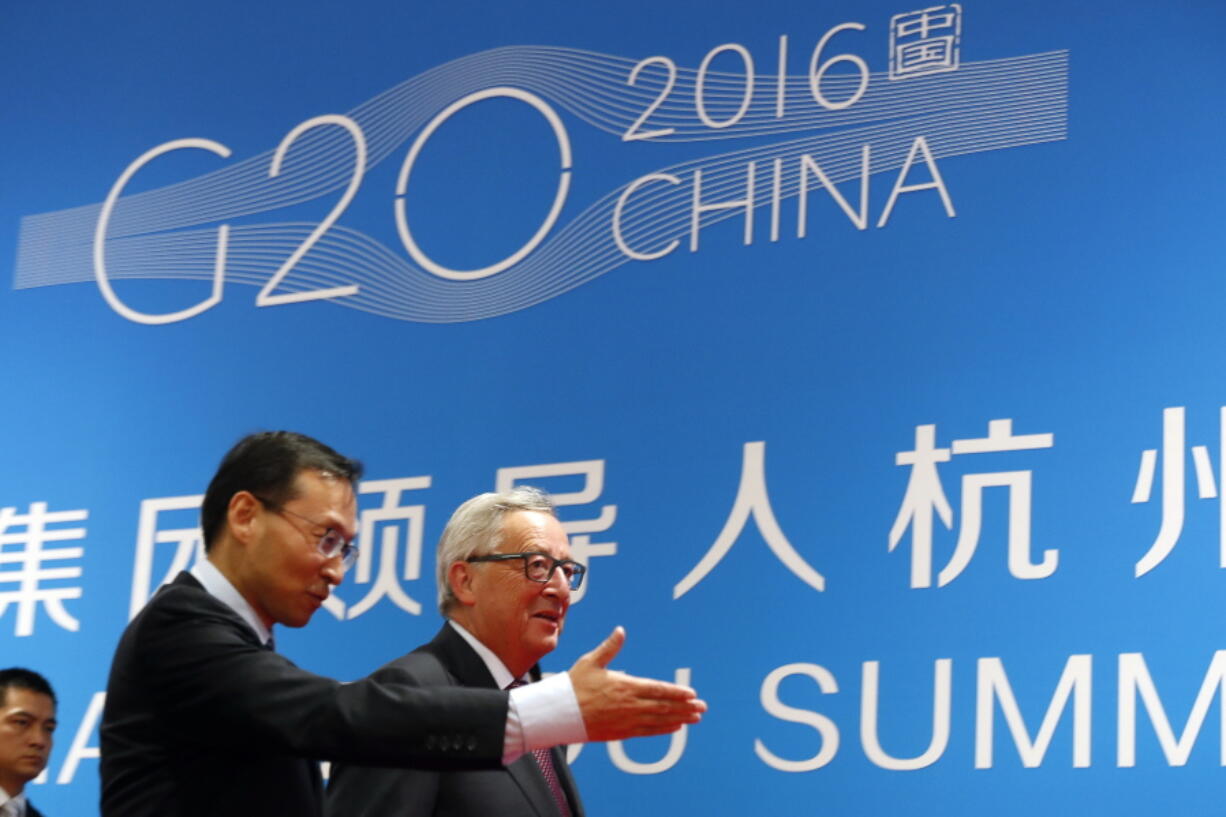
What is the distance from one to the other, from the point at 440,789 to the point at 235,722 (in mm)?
691

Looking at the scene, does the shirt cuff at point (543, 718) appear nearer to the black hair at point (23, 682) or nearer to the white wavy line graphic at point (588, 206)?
the white wavy line graphic at point (588, 206)

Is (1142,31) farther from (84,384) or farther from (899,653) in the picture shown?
(84,384)

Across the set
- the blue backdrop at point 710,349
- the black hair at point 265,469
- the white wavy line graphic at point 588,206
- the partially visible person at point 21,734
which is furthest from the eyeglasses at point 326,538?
the partially visible person at point 21,734

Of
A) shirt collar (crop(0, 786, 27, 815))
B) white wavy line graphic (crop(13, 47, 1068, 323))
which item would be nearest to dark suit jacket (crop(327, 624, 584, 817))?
white wavy line graphic (crop(13, 47, 1068, 323))

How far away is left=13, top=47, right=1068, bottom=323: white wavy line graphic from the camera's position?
3.87 m

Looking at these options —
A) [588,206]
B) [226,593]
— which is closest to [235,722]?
[226,593]

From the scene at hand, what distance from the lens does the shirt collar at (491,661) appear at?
291 centimetres

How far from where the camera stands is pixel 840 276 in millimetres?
3902

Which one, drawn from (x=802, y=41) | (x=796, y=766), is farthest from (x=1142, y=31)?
(x=796, y=766)

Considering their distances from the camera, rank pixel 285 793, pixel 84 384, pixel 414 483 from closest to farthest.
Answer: pixel 285 793 < pixel 414 483 < pixel 84 384

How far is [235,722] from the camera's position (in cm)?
206

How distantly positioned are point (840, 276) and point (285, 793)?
2.08m

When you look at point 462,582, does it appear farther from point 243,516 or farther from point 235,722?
point 235,722

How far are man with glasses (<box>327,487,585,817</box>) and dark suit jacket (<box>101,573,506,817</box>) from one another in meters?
0.54
